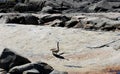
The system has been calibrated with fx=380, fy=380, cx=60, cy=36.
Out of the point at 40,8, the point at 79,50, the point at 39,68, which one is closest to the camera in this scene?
the point at 39,68

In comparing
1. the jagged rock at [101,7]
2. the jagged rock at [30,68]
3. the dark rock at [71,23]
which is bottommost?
the jagged rock at [101,7]

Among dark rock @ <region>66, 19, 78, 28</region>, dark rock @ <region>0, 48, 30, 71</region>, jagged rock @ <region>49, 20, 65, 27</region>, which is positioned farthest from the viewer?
jagged rock @ <region>49, 20, 65, 27</region>

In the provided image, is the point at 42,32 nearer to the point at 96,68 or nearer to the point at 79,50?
the point at 79,50

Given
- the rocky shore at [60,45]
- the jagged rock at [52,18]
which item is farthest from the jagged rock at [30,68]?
the jagged rock at [52,18]

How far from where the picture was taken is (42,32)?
27078mm

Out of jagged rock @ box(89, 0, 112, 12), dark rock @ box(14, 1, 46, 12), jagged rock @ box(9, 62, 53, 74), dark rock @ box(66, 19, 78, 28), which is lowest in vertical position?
dark rock @ box(14, 1, 46, 12)

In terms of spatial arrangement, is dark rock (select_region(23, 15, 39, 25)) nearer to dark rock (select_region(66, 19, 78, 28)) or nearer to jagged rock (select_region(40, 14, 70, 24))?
jagged rock (select_region(40, 14, 70, 24))

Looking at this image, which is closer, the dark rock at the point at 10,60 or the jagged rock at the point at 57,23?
the dark rock at the point at 10,60

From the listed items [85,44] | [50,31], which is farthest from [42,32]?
[85,44]

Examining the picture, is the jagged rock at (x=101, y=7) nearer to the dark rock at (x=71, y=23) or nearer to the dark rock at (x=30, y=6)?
the dark rock at (x=30, y=6)

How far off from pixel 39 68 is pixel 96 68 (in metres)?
3.48

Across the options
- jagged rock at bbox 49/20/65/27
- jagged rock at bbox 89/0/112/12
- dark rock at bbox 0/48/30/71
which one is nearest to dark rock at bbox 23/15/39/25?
jagged rock at bbox 49/20/65/27

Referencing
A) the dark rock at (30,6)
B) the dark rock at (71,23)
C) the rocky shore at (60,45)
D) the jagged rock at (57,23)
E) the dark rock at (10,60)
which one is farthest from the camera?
the dark rock at (30,6)

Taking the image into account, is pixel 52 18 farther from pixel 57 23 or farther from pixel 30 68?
pixel 30 68
